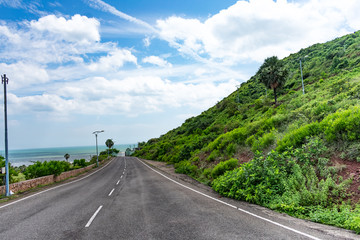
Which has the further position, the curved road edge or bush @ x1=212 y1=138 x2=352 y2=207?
bush @ x1=212 y1=138 x2=352 y2=207

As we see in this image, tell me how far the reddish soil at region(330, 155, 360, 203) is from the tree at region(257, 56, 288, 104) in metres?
27.3

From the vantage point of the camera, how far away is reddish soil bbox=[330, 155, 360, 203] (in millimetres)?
6749

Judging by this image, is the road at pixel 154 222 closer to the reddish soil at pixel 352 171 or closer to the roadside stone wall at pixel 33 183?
the reddish soil at pixel 352 171

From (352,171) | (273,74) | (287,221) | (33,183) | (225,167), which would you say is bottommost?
(33,183)

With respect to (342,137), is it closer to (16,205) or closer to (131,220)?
(131,220)

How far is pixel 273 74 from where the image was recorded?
110 feet

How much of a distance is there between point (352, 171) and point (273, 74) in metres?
28.7

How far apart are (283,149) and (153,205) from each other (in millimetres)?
7286

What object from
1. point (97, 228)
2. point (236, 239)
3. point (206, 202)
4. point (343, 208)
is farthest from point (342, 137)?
point (97, 228)

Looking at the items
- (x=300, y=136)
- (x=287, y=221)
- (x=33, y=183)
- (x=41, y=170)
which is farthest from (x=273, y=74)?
(x=33, y=183)

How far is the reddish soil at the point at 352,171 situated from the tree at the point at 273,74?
27253 mm

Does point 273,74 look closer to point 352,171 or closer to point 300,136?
point 300,136

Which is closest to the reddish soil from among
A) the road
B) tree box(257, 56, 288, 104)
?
the road

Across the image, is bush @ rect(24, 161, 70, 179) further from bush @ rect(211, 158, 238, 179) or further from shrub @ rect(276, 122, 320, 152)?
shrub @ rect(276, 122, 320, 152)
